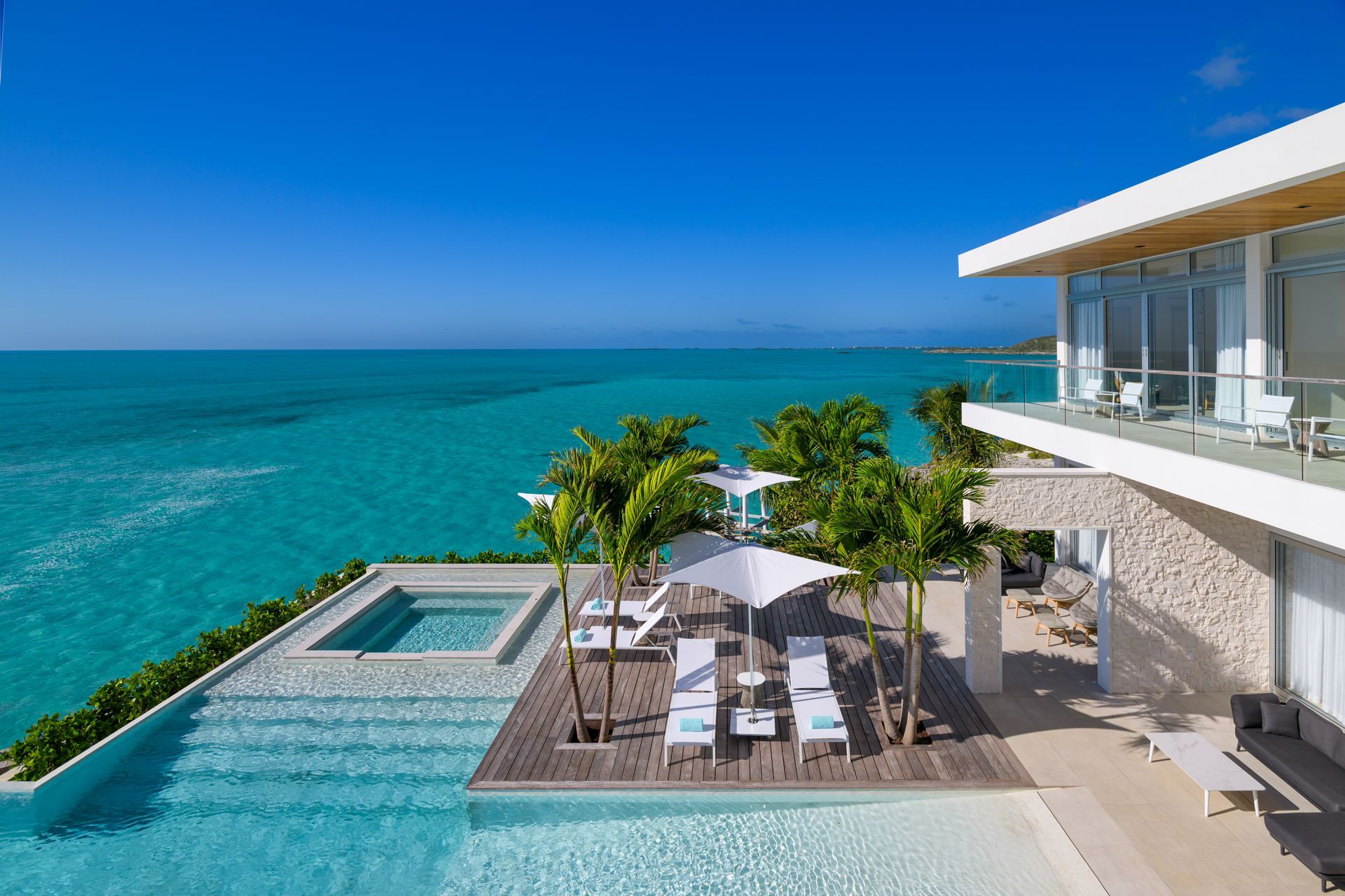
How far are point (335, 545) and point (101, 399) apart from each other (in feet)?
257

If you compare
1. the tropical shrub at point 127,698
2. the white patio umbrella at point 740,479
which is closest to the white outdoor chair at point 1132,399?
the white patio umbrella at point 740,479

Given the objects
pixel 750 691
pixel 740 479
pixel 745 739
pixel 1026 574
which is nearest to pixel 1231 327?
pixel 1026 574

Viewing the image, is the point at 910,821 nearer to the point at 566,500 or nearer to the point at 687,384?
the point at 566,500

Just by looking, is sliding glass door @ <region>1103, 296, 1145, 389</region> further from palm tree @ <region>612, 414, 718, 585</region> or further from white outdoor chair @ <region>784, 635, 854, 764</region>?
white outdoor chair @ <region>784, 635, 854, 764</region>

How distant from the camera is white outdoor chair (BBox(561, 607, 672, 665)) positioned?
10773 mm

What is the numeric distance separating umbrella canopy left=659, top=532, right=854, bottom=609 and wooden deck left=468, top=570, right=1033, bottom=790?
72.2 inches

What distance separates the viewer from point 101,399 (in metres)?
83.9

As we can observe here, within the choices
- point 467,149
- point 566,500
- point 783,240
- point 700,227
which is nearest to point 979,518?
point 566,500

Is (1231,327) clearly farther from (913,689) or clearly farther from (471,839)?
(471,839)

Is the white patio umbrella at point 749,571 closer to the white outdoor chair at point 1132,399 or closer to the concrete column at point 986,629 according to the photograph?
the concrete column at point 986,629

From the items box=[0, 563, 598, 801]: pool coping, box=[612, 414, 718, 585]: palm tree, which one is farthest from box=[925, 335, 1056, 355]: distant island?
box=[0, 563, 598, 801]: pool coping

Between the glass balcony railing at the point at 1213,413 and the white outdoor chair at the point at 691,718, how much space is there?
6145mm

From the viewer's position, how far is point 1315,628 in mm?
8695

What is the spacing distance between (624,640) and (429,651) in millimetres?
4100
